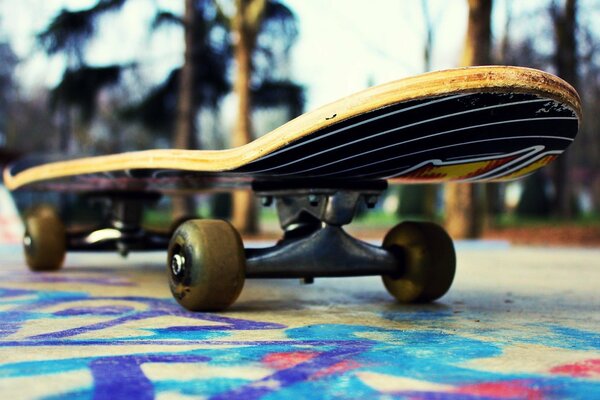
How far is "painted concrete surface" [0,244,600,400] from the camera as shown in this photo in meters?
1.92

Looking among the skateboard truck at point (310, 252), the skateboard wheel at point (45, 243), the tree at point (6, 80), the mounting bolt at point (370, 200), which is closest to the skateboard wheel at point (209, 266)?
the skateboard truck at point (310, 252)

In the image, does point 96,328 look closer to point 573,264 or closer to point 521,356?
point 521,356

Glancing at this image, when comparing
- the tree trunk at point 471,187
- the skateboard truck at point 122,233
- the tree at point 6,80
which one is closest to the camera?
the skateboard truck at point 122,233

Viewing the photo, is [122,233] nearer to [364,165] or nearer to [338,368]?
Result: [364,165]

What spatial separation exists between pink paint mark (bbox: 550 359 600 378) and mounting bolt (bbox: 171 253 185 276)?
156cm

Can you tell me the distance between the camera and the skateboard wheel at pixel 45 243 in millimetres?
5246

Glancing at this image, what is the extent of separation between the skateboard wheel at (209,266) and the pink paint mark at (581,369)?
1.35 metres

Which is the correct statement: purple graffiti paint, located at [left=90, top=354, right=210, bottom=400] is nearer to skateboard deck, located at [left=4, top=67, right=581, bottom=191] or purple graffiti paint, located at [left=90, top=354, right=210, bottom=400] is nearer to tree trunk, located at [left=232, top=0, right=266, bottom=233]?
skateboard deck, located at [left=4, top=67, right=581, bottom=191]

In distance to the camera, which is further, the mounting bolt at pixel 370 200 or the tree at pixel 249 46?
the tree at pixel 249 46

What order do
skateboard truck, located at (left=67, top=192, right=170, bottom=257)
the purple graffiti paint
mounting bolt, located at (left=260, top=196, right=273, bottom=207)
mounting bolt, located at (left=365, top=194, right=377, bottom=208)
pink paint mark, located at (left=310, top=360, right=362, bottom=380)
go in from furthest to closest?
1. skateboard truck, located at (left=67, top=192, right=170, bottom=257)
2. mounting bolt, located at (left=260, top=196, right=273, bottom=207)
3. mounting bolt, located at (left=365, top=194, right=377, bottom=208)
4. pink paint mark, located at (left=310, top=360, right=362, bottom=380)
5. the purple graffiti paint

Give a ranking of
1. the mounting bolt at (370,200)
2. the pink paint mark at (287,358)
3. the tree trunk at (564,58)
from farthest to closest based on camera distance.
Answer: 1. the tree trunk at (564,58)
2. the mounting bolt at (370,200)
3. the pink paint mark at (287,358)

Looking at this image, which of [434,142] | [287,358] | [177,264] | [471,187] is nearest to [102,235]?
[177,264]

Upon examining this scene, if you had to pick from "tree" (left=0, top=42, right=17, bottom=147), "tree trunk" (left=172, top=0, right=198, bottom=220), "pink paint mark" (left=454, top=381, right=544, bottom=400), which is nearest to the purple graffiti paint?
"pink paint mark" (left=454, top=381, right=544, bottom=400)

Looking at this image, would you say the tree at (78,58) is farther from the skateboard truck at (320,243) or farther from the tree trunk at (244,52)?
the skateboard truck at (320,243)
